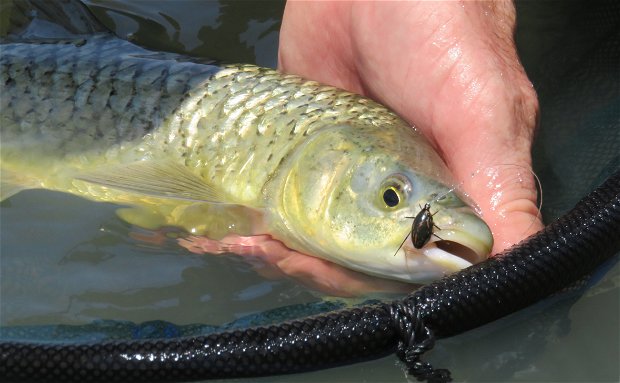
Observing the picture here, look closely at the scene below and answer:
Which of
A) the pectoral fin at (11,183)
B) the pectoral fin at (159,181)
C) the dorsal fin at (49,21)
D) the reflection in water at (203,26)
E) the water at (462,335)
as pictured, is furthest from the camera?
the reflection in water at (203,26)

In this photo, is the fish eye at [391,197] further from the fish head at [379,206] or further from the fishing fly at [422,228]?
the fishing fly at [422,228]

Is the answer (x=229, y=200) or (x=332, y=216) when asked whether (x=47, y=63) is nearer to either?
(x=229, y=200)

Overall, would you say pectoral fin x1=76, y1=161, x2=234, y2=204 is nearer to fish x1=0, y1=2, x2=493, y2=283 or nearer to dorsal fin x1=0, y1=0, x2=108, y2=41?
fish x1=0, y1=2, x2=493, y2=283

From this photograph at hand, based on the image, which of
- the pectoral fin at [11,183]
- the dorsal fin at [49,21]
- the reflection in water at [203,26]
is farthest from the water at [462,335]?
the dorsal fin at [49,21]

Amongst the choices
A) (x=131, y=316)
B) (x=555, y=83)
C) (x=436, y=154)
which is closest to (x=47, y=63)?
(x=131, y=316)

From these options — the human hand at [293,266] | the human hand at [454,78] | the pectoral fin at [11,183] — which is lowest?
the pectoral fin at [11,183]

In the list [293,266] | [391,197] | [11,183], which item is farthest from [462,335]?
[11,183]

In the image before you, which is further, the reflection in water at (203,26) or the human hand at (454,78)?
the reflection in water at (203,26)
